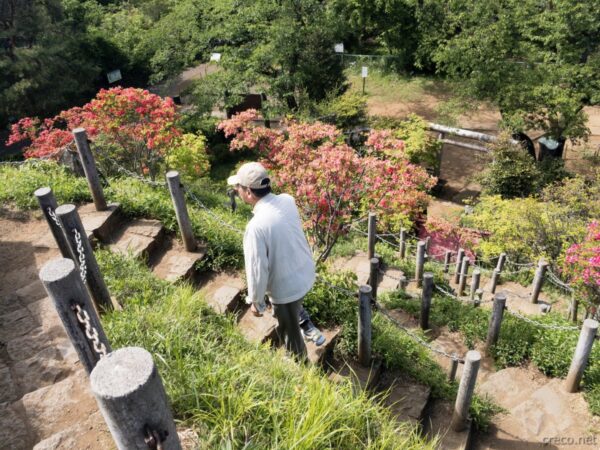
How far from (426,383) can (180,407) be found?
2643 millimetres

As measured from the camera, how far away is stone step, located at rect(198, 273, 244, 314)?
471 centimetres

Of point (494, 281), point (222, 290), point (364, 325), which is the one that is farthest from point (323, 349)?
point (494, 281)

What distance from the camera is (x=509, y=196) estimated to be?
44.0 feet

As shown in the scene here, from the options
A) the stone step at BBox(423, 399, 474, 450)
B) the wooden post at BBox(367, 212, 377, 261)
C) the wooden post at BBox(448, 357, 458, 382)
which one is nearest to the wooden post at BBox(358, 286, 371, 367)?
the stone step at BBox(423, 399, 474, 450)

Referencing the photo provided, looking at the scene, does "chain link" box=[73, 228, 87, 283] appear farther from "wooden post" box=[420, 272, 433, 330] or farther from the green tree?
the green tree

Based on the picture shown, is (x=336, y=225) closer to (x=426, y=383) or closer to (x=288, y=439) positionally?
(x=426, y=383)

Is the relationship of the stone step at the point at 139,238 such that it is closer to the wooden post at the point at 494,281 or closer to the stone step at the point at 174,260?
the stone step at the point at 174,260

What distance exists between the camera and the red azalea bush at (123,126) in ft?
30.9

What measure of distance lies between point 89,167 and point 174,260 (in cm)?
167

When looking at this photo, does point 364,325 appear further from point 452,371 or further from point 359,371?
point 452,371

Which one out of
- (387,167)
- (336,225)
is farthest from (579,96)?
(336,225)

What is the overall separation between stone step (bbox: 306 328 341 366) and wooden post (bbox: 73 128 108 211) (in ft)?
10.9

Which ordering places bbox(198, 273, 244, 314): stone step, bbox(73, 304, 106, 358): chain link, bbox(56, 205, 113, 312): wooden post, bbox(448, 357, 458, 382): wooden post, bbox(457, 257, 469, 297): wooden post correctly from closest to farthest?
bbox(73, 304, 106, 358): chain link < bbox(56, 205, 113, 312): wooden post < bbox(448, 357, 458, 382): wooden post < bbox(198, 273, 244, 314): stone step < bbox(457, 257, 469, 297): wooden post

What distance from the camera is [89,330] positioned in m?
2.77
